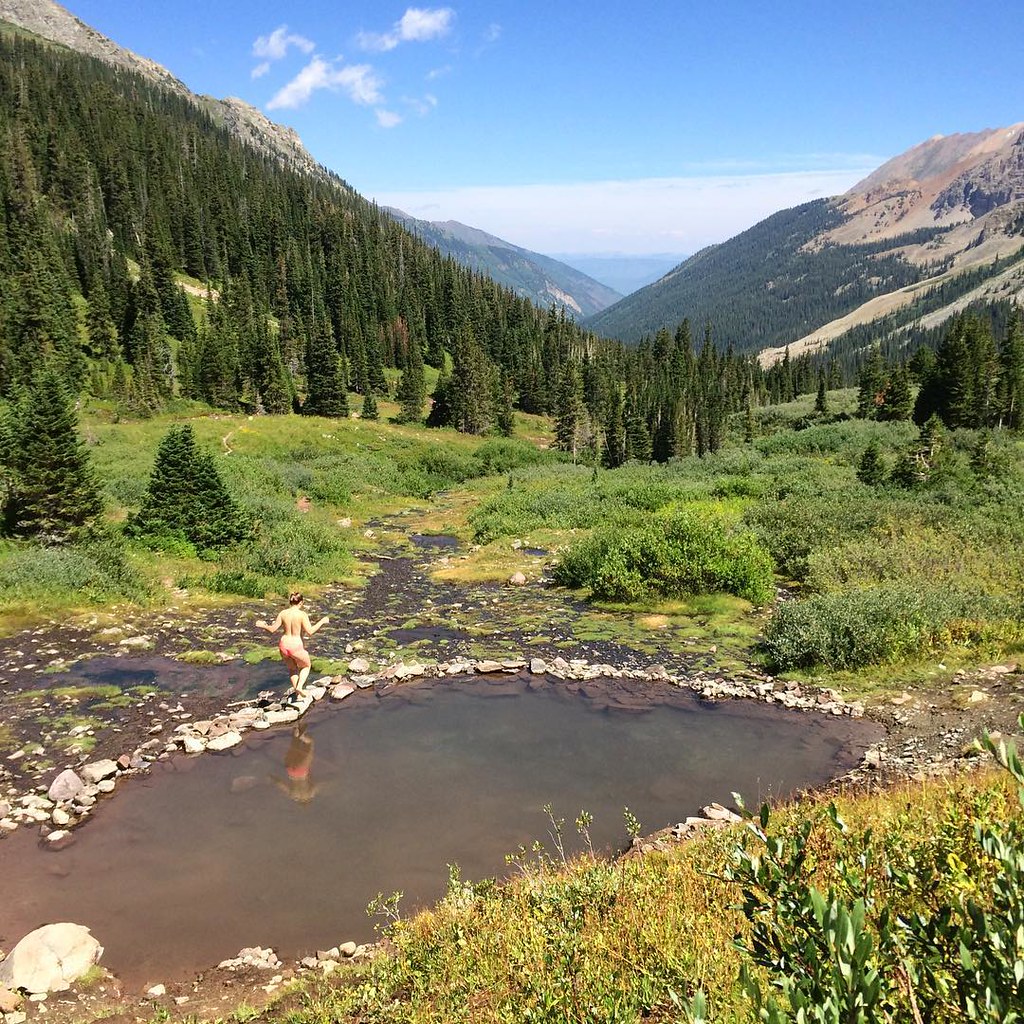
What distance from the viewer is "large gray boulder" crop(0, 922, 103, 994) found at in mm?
6785

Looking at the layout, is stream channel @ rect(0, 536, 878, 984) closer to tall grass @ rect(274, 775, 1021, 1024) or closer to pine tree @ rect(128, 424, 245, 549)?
tall grass @ rect(274, 775, 1021, 1024)

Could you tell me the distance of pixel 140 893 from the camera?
8469 mm

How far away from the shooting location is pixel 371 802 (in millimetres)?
10719

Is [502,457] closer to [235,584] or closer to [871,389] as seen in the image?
[871,389]

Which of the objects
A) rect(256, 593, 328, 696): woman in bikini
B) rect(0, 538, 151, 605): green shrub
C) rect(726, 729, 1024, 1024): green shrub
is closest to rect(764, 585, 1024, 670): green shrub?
rect(256, 593, 328, 696): woman in bikini

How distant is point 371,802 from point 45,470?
62.4 feet

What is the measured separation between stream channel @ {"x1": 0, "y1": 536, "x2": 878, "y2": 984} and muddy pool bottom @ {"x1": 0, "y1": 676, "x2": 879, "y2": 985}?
0.03 meters

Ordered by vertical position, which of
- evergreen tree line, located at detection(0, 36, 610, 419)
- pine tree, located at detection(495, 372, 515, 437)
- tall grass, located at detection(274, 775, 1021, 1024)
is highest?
evergreen tree line, located at detection(0, 36, 610, 419)

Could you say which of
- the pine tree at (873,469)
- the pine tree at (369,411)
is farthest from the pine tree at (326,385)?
the pine tree at (873,469)

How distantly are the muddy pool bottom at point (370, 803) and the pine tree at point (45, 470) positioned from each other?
15273 millimetres

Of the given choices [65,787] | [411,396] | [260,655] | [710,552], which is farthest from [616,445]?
[65,787]

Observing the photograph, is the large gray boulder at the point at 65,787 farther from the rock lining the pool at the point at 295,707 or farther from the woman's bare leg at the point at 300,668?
the woman's bare leg at the point at 300,668

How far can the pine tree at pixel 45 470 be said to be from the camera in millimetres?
22250

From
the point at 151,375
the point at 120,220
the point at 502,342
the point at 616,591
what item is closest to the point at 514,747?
the point at 616,591
